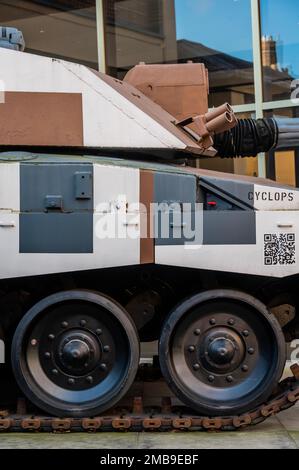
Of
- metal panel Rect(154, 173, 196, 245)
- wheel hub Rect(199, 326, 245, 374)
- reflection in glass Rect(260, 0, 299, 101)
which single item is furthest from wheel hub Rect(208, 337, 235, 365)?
reflection in glass Rect(260, 0, 299, 101)

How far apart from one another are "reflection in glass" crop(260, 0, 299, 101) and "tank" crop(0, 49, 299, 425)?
243 inches

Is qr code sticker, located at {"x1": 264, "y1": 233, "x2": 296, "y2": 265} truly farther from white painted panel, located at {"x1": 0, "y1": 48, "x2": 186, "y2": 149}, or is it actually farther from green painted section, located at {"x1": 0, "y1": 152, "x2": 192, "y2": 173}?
white painted panel, located at {"x1": 0, "y1": 48, "x2": 186, "y2": 149}

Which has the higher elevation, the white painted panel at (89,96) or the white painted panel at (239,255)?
the white painted panel at (89,96)

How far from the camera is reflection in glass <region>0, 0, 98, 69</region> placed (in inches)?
545

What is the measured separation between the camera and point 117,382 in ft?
21.1

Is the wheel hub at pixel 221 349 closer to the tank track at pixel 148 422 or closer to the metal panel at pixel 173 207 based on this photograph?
the tank track at pixel 148 422

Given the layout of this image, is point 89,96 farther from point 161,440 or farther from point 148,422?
point 161,440

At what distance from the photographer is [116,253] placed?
630 cm

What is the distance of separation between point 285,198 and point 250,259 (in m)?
0.55

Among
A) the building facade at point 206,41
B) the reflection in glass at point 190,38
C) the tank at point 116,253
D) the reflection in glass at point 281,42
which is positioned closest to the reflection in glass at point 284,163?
the building facade at point 206,41

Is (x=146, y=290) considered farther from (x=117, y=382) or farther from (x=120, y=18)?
(x=120, y=18)

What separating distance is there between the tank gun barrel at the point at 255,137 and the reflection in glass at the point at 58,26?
4769mm

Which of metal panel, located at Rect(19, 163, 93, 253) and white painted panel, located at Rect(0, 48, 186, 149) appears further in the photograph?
white painted panel, located at Rect(0, 48, 186, 149)

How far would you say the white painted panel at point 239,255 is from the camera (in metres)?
A: 6.33
